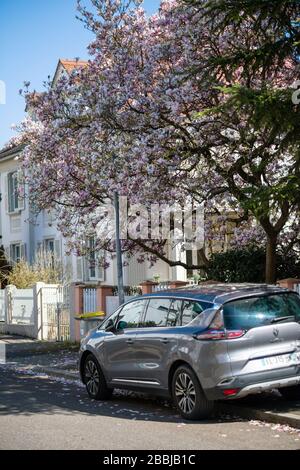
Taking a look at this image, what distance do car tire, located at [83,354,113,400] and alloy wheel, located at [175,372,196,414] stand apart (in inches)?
79.1

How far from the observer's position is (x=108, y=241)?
17.0 m

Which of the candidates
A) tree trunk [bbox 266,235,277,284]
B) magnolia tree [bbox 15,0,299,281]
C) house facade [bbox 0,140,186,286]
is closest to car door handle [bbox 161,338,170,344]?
magnolia tree [bbox 15,0,299,281]

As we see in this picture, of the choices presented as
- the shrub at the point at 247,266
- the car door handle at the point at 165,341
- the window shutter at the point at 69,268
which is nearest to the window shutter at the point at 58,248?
the window shutter at the point at 69,268

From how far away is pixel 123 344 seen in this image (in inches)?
415

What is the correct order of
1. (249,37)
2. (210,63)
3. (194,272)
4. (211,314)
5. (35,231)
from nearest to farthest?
(211,314) < (210,63) < (249,37) < (194,272) < (35,231)

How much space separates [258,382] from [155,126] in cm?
700

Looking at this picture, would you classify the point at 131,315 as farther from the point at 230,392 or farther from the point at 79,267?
the point at 79,267

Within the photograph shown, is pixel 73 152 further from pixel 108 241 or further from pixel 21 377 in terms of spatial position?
pixel 21 377

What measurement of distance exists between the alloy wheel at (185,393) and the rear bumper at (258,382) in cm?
27

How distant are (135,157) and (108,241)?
3132mm

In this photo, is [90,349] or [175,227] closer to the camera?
Result: [90,349]

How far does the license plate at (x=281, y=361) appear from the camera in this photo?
8914 mm

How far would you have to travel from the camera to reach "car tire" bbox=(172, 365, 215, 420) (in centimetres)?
895
